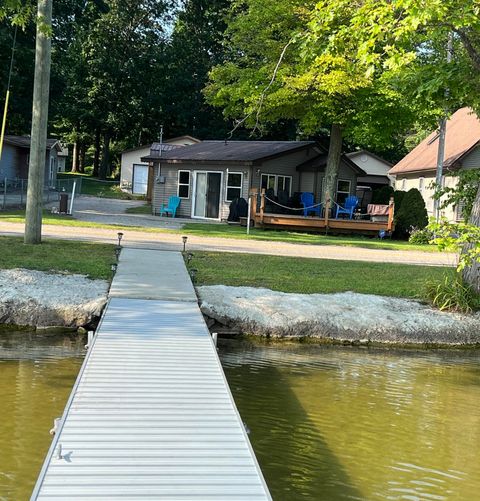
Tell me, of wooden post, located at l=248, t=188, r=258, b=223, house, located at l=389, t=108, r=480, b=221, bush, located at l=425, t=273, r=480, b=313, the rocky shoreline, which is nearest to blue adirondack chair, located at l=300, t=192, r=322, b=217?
wooden post, located at l=248, t=188, r=258, b=223

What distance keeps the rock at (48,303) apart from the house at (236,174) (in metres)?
16.4

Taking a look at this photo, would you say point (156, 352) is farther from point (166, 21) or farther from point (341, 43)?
point (166, 21)

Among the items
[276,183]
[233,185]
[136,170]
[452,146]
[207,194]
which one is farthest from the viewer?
[136,170]

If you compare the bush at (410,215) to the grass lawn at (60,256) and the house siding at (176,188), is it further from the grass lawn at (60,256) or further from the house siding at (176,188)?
the grass lawn at (60,256)

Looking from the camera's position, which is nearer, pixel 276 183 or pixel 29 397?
pixel 29 397

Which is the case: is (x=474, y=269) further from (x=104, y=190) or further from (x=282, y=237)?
(x=104, y=190)

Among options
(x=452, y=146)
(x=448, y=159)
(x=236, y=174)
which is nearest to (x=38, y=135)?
(x=236, y=174)

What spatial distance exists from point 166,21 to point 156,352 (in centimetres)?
5457

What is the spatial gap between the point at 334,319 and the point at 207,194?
18.4 m

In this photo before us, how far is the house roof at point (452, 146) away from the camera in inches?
1107

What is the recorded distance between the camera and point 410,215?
25.0 m

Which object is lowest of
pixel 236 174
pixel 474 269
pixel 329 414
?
pixel 329 414

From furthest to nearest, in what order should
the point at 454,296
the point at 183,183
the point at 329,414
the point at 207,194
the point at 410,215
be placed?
1. the point at 183,183
2. the point at 207,194
3. the point at 410,215
4. the point at 454,296
5. the point at 329,414

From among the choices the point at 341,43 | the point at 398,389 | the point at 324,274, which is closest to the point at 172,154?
the point at 324,274
